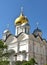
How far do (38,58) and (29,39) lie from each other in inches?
134

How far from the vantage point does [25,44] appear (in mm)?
35656

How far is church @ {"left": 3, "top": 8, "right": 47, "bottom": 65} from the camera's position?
35.5 meters

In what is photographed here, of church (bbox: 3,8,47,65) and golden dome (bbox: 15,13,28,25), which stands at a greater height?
golden dome (bbox: 15,13,28,25)

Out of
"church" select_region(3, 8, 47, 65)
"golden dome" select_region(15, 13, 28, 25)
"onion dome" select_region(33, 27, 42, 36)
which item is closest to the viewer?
"church" select_region(3, 8, 47, 65)

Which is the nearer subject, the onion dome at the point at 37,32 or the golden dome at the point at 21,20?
the golden dome at the point at 21,20

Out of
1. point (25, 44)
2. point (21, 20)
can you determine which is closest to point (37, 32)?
point (21, 20)

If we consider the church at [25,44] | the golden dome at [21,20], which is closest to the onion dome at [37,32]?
the church at [25,44]

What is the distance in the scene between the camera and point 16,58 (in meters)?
36.2

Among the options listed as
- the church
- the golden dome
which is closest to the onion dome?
the church

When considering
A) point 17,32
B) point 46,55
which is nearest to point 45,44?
point 46,55

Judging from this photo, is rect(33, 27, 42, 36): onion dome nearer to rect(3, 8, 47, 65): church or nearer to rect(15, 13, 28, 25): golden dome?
rect(3, 8, 47, 65): church

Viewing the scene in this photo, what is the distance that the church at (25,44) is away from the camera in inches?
1396

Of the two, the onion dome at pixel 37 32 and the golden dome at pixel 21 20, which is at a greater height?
the golden dome at pixel 21 20

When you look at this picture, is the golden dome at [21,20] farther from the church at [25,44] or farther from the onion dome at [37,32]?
the onion dome at [37,32]
